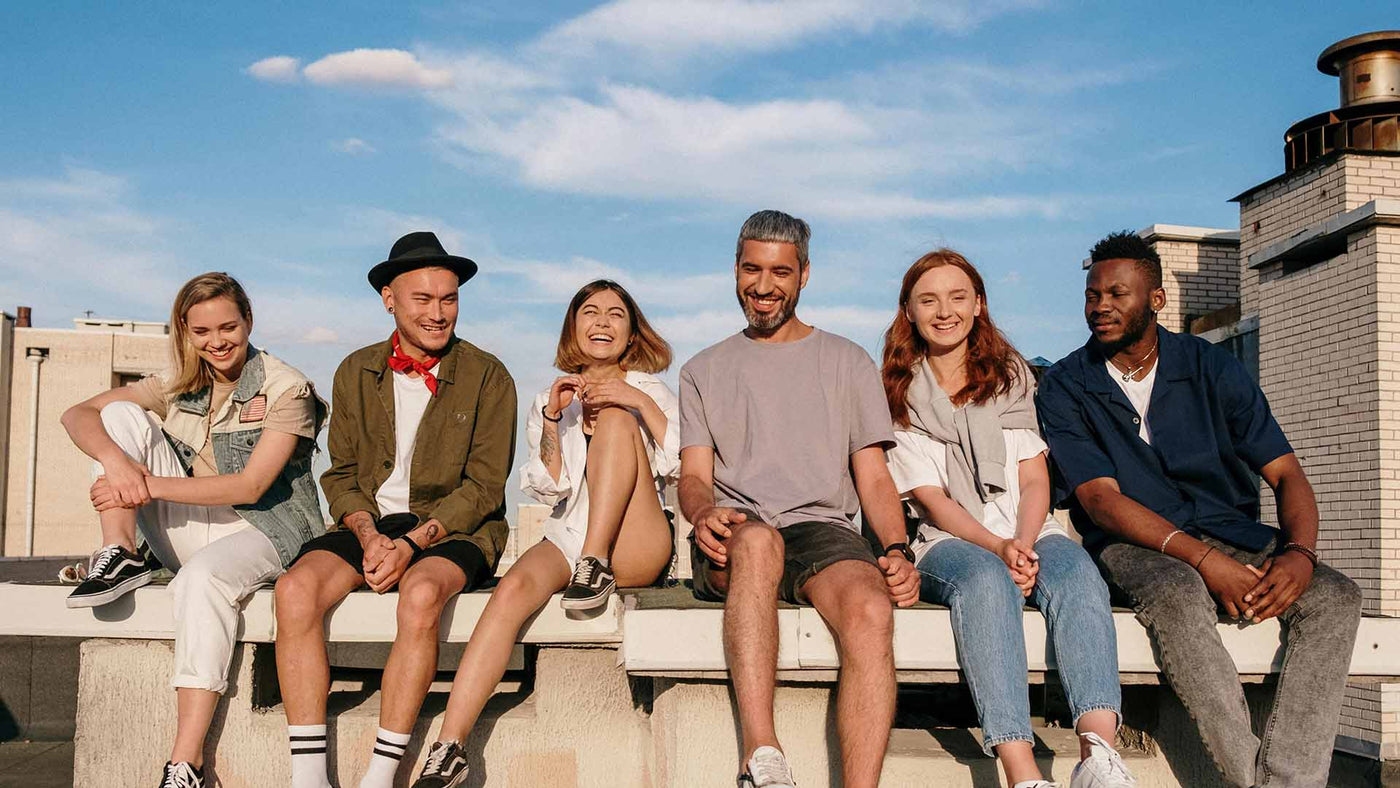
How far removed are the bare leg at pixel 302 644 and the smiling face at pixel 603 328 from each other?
4.72ft

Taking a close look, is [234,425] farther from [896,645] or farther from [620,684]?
[896,645]

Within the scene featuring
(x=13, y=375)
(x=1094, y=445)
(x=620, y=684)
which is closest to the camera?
(x=620, y=684)

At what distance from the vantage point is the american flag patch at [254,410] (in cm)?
425

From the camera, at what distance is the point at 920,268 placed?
4246 millimetres

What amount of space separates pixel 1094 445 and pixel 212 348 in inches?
141

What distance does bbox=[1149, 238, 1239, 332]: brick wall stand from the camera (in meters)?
12.8

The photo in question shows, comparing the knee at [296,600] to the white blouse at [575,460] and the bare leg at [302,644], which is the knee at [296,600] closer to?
the bare leg at [302,644]

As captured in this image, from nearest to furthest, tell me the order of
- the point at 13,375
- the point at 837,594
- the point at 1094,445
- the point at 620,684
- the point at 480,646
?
the point at 837,594
the point at 480,646
the point at 620,684
the point at 1094,445
the point at 13,375

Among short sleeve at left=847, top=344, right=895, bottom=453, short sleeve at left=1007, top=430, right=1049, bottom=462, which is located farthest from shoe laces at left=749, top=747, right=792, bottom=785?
short sleeve at left=1007, top=430, right=1049, bottom=462

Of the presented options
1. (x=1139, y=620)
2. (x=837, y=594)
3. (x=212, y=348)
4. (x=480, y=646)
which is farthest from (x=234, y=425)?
(x=1139, y=620)

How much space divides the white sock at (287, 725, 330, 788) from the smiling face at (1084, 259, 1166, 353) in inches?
132

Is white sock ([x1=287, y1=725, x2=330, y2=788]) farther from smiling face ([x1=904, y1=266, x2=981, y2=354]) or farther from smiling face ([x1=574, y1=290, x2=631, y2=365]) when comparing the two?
smiling face ([x1=904, y1=266, x2=981, y2=354])

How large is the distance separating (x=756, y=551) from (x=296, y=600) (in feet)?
5.29

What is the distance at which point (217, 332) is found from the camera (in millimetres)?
4148
